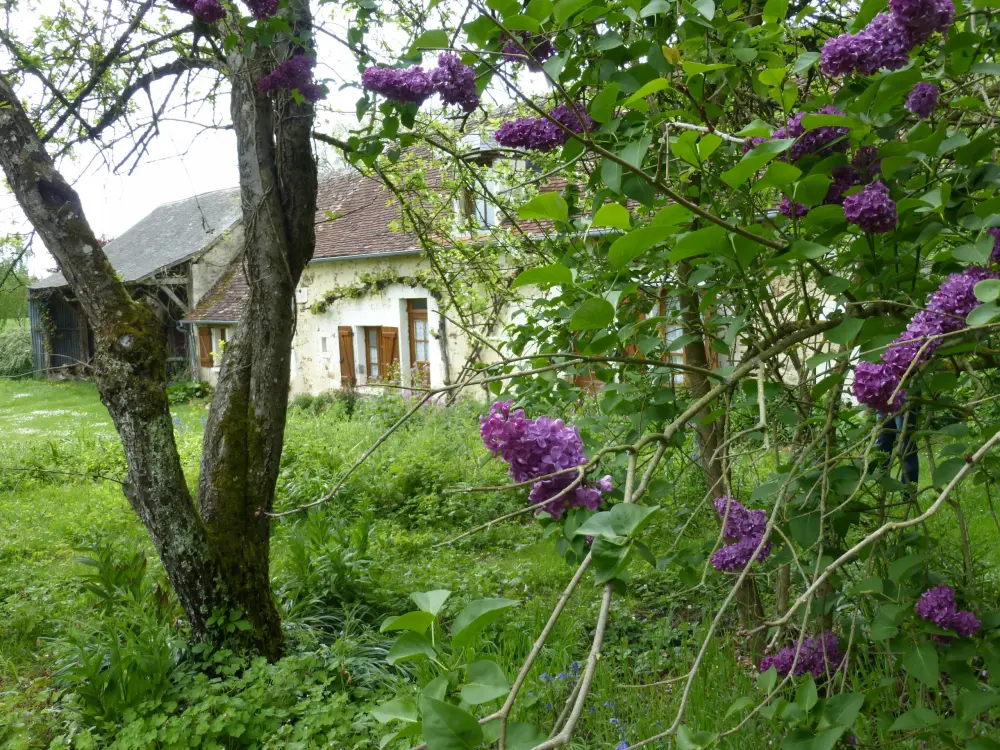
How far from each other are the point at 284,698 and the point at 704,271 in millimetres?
2478

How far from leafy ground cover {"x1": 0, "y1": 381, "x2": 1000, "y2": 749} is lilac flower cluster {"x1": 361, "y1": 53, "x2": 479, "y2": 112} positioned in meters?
0.87

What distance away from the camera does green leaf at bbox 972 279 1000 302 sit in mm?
887

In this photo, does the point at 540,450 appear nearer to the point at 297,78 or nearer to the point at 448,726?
the point at 448,726

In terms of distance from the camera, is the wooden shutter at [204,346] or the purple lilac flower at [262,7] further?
the wooden shutter at [204,346]

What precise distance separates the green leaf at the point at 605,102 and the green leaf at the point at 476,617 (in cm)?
87

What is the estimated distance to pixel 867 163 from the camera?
1.22 metres

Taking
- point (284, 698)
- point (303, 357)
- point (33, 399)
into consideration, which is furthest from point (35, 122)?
point (33, 399)

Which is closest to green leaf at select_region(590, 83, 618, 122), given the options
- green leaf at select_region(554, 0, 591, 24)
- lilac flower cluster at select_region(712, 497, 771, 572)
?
green leaf at select_region(554, 0, 591, 24)

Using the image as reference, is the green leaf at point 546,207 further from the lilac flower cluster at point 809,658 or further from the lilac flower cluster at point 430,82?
the lilac flower cluster at point 809,658

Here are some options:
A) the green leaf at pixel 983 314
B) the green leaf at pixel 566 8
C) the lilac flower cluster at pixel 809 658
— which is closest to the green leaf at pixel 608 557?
the green leaf at pixel 983 314

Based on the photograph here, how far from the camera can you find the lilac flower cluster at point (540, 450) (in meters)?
1.04

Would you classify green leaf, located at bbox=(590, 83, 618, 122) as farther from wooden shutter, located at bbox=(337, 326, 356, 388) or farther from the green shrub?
the green shrub

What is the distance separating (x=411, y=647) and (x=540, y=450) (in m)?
0.44

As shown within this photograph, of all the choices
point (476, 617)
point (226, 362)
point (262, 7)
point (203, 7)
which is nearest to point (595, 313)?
point (476, 617)
